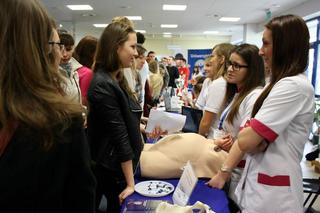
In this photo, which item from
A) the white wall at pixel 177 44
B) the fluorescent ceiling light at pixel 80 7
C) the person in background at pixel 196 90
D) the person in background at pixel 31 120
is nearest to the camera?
the person in background at pixel 31 120

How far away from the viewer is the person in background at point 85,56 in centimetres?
256

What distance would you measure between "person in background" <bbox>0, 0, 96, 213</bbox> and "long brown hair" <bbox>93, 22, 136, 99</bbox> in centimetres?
82

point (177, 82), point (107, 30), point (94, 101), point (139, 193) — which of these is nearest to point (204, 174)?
point (139, 193)

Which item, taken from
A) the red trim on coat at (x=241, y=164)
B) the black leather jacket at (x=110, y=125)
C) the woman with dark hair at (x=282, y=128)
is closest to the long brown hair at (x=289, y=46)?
the woman with dark hair at (x=282, y=128)

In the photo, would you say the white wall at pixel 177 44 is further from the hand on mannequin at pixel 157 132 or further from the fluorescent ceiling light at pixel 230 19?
the hand on mannequin at pixel 157 132

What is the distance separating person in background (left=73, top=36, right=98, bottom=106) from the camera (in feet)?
8.41

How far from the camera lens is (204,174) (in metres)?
1.60

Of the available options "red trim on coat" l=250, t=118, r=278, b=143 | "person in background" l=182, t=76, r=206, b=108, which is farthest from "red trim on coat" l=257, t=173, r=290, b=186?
"person in background" l=182, t=76, r=206, b=108

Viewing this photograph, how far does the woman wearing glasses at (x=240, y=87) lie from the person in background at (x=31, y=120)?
1.11m

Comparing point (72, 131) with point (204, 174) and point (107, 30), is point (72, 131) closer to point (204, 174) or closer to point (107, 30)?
point (107, 30)

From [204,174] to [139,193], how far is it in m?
0.37

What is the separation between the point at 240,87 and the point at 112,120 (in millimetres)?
783

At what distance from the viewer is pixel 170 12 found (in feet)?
30.4

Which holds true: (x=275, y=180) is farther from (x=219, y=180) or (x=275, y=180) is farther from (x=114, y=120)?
(x=114, y=120)
